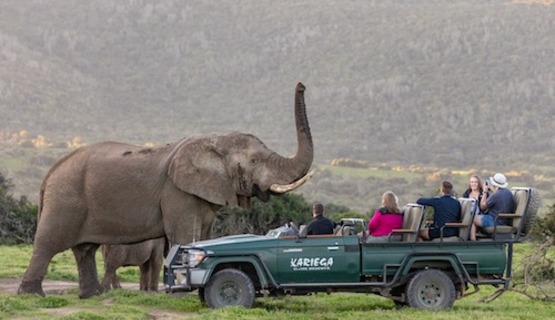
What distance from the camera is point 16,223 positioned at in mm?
41156

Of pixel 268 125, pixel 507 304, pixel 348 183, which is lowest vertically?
pixel 507 304

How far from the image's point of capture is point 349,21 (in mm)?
161500

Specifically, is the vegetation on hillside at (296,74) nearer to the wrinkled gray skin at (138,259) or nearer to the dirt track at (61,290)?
the dirt track at (61,290)

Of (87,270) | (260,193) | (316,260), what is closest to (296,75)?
(87,270)

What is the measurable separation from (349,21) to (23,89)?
4848 centimetres

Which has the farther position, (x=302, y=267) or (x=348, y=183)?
(x=348, y=183)

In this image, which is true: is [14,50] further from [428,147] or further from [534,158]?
[534,158]

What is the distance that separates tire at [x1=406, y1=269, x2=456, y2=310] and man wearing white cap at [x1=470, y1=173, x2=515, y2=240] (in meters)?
0.81

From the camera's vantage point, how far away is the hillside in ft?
422

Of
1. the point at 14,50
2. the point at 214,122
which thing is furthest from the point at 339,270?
the point at 14,50

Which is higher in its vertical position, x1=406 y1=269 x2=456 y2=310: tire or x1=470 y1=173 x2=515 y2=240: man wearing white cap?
x1=470 y1=173 x2=515 y2=240: man wearing white cap

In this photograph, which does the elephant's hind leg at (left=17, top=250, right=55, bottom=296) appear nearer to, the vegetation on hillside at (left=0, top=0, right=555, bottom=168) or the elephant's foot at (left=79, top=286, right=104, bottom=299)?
the elephant's foot at (left=79, top=286, right=104, bottom=299)

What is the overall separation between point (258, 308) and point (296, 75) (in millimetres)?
131633

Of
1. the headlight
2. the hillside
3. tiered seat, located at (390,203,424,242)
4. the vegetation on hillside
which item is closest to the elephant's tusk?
tiered seat, located at (390,203,424,242)
